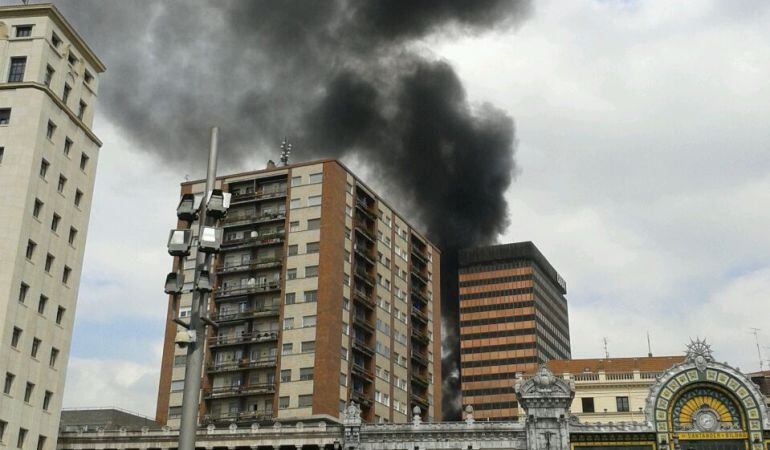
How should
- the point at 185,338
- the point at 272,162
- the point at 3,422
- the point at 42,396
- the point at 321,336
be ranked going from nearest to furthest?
the point at 185,338 → the point at 3,422 → the point at 42,396 → the point at 321,336 → the point at 272,162

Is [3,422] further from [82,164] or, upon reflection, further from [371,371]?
[371,371]

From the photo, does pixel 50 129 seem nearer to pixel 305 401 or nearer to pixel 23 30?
pixel 23 30

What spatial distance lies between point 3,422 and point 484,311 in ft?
477

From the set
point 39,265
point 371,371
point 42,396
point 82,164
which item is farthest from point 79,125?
point 371,371

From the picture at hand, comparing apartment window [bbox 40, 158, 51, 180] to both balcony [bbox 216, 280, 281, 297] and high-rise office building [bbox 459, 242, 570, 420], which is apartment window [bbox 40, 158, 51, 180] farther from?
high-rise office building [bbox 459, 242, 570, 420]

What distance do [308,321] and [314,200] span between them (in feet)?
46.2

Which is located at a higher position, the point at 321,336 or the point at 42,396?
the point at 321,336

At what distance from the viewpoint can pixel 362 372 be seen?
93938mm

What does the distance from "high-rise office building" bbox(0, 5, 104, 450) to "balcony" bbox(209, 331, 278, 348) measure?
24.5 metres

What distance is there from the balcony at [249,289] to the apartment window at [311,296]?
3.54 m

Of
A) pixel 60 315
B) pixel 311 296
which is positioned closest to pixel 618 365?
pixel 311 296

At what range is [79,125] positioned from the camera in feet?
242

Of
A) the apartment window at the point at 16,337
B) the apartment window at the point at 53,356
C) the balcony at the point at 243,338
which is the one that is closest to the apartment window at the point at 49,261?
the apartment window at the point at 16,337

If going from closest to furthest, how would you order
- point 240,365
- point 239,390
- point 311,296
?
point 239,390 → point 240,365 → point 311,296
